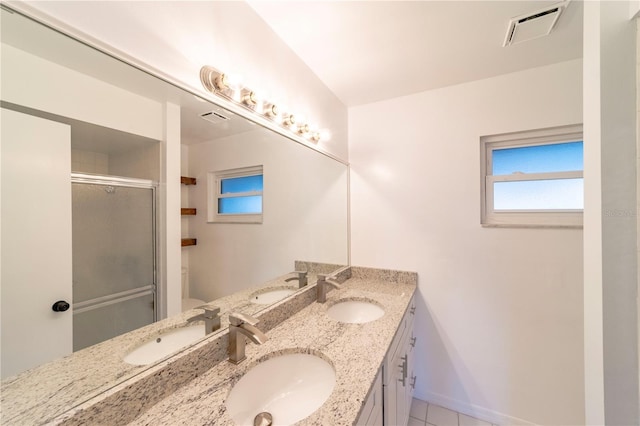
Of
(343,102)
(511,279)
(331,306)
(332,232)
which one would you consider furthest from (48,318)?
(511,279)

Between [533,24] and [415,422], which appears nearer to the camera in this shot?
[533,24]

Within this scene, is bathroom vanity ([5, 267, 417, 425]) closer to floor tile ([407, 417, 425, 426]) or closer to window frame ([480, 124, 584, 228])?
floor tile ([407, 417, 425, 426])

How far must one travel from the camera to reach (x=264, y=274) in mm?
1292

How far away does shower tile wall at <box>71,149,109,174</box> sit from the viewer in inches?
23.7

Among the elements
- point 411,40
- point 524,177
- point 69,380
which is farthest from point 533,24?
Result: point 69,380

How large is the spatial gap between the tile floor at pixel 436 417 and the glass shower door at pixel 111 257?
1874mm

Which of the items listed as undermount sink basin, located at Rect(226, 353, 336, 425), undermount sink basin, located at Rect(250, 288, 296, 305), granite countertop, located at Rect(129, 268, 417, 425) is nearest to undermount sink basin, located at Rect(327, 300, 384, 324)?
granite countertop, located at Rect(129, 268, 417, 425)

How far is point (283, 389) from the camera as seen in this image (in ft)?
3.07

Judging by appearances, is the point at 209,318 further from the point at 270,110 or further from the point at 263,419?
the point at 270,110

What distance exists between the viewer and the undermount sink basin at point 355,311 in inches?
61.0

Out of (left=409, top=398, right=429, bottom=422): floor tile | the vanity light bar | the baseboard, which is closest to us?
the vanity light bar

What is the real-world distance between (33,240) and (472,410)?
2.45m

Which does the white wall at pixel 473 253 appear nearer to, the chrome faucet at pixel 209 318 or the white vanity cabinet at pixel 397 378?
the white vanity cabinet at pixel 397 378

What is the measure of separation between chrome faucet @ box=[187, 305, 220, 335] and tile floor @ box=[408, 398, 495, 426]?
1588mm
